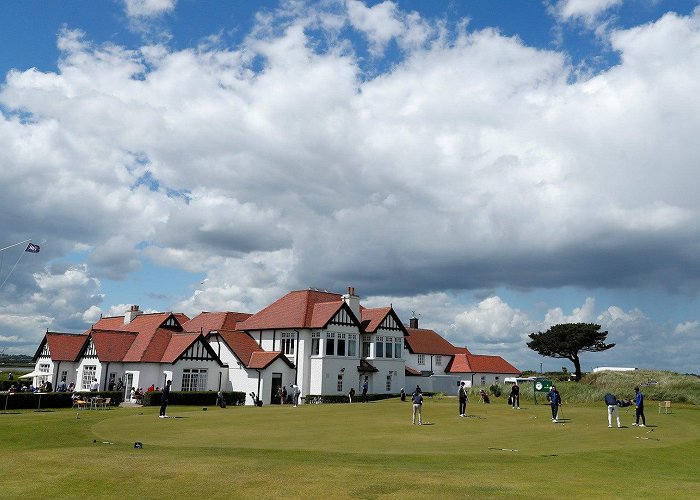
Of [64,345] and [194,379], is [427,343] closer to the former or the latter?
[194,379]

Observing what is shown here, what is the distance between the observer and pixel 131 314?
68.4 meters

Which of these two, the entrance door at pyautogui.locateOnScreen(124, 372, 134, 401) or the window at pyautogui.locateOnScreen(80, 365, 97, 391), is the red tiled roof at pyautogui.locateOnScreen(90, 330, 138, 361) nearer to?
the entrance door at pyautogui.locateOnScreen(124, 372, 134, 401)

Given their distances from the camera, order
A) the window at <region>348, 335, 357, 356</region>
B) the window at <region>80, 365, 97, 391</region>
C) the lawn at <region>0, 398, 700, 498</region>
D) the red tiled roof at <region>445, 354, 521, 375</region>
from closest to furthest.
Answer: the lawn at <region>0, 398, 700, 498</region> → the window at <region>80, 365, 97, 391</region> → the window at <region>348, 335, 357, 356</region> → the red tiled roof at <region>445, 354, 521, 375</region>

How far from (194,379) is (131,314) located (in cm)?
1606

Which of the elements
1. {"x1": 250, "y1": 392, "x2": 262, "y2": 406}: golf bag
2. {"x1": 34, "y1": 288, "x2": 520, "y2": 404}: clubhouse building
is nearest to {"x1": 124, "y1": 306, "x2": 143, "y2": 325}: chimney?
{"x1": 34, "y1": 288, "x2": 520, "y2": 404}: clubhouse building

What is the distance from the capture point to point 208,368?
57.9 metres

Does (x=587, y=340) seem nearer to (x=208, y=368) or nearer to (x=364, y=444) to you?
(x=208, y=368)

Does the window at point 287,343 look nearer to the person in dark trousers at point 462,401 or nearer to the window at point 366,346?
the window at point 366,346

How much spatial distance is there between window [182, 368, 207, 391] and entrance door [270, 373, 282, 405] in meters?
6.17

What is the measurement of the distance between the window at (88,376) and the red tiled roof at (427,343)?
126 feet

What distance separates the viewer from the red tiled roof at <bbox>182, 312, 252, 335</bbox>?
2603 inches

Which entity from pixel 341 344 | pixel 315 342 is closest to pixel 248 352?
pixel 315 342

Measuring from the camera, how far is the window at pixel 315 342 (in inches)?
2360

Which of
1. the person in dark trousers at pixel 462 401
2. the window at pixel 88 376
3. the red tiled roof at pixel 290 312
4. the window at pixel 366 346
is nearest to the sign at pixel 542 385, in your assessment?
the person in dark trousers at pixel 462 401
